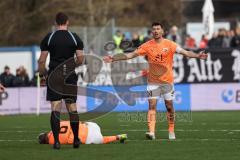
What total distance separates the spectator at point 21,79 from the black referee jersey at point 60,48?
16790 millimetres

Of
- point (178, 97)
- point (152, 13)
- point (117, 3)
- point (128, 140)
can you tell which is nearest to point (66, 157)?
point (128, 140)

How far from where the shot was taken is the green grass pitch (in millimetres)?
14867

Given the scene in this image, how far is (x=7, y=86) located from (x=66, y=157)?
1846 centimetres

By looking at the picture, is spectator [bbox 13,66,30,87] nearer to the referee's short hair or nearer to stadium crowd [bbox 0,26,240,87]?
stadium crowd [bbox 0,26,240,87]

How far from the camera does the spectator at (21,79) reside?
32.9m

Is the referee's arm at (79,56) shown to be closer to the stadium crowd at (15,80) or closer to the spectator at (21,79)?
the stadium crowd at (15,80)

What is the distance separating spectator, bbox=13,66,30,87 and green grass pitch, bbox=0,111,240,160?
7907 mm

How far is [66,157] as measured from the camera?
1475 centimetres

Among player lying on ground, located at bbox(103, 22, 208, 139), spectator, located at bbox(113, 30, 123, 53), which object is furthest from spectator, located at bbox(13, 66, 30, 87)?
player lying on ground, located at bbox(103, 22, 208, 139)

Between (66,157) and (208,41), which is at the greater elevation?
(208,41)

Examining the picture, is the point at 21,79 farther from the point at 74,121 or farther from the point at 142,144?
the point at 74,121

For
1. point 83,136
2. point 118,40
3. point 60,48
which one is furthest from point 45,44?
point 118,40

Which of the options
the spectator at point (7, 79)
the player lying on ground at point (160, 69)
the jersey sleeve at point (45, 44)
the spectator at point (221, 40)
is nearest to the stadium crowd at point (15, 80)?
the spectator at point (7, 79)

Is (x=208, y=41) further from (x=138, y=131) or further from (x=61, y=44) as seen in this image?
(x=61, y=44)
